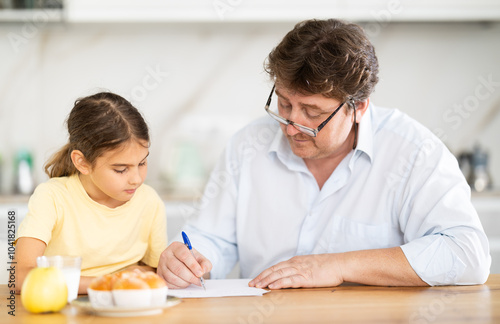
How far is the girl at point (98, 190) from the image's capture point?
5.12 feet

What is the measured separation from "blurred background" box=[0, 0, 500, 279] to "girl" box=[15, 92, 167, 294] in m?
1.69

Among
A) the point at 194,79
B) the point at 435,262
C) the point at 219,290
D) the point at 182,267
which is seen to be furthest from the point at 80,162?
the point at 194,79

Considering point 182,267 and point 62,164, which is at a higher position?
point 62,164

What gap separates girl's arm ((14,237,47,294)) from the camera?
140cm

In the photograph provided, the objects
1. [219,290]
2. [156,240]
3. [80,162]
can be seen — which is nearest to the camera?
[219,290]

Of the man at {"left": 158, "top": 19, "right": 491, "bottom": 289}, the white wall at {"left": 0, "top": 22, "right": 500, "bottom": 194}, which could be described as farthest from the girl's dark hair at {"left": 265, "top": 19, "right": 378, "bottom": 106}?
the white wall at {"left": 0, "top": 22, "right": 500, "bottom": 194}

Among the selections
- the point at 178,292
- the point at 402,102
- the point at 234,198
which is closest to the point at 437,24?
the point at 402,102

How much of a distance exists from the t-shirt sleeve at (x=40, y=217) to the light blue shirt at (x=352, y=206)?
17.3 inches

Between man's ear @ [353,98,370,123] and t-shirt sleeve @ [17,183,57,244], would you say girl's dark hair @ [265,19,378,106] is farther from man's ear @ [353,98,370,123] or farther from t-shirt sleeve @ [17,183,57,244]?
t-shirt sleeve @ [17,183,57,244]

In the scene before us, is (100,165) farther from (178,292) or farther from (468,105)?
(468,105)

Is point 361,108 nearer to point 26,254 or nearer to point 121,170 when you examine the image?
point 121,170

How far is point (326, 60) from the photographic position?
1.62 metres

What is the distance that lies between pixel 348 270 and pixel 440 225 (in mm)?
283

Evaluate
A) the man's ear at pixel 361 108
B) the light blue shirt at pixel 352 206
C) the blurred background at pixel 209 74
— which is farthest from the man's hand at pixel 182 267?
the blurred background at pixel 209 74
